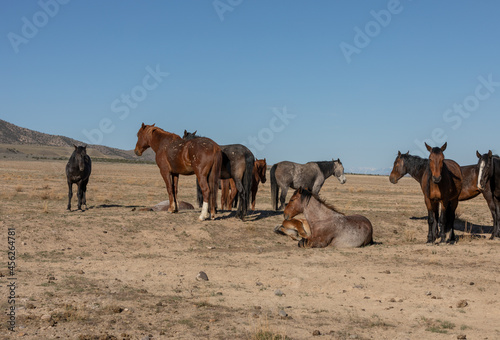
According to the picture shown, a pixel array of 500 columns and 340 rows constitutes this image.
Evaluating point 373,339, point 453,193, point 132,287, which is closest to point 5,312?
point 132,287

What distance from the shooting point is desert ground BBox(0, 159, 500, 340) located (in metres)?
6.41

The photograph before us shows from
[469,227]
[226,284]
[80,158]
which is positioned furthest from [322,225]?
[80,158]

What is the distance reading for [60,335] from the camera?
594 centimetres

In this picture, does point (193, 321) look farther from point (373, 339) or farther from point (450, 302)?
point (450, 302)

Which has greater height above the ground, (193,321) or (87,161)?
(87,161)

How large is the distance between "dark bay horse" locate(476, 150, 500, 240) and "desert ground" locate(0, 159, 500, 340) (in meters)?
1.23

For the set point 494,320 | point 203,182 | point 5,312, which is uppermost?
point 203,182

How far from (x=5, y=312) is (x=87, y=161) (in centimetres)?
1209

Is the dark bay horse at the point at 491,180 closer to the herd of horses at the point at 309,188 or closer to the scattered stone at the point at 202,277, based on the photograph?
the herd of horses at the point at 309,188

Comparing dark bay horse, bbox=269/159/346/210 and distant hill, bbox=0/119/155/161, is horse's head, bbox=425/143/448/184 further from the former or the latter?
distant hill, bbox=0/119/155/161

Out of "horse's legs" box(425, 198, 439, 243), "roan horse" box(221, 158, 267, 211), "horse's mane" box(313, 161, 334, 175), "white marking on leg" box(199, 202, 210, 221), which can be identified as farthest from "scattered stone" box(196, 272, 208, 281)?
"horse's mane" box(313, 161, 334, 175)

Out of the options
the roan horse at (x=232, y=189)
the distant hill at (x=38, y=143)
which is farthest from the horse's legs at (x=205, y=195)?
the distant hill at (x=38, y=143)

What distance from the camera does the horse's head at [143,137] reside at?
16.5m

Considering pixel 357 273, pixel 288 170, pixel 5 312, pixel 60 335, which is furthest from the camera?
pixel 288 170
